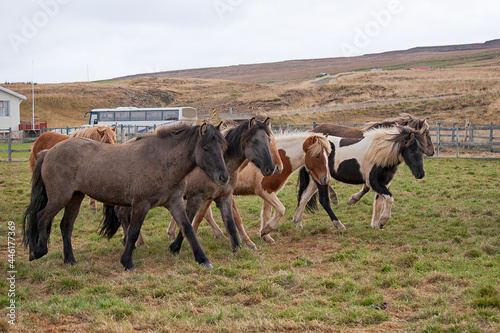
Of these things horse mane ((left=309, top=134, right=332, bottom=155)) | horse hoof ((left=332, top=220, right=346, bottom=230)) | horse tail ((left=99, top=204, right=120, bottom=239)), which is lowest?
horse hoof ((left=332, top=220, right=346, bottom=230))

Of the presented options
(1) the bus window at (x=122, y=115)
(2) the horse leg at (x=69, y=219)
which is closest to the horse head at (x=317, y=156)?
(2) the horse leg at (x=69, y=219)

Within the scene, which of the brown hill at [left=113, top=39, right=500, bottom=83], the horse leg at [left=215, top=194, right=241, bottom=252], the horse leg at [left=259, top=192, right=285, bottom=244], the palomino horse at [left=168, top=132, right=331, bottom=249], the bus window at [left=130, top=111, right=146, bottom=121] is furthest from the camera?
the brown hill at [left=113, top=39, right=500, bottom=83]

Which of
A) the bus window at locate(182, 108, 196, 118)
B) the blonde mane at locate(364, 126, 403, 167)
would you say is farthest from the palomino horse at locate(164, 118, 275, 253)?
the bus window at locate(182, 108, 196, 118)

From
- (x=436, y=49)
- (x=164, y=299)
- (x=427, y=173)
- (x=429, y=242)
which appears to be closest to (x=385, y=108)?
(x=427, y=173)

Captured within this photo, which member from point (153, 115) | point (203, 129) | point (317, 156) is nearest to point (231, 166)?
point (203, 129)

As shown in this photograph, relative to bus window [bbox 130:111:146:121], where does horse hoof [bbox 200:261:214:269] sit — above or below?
below

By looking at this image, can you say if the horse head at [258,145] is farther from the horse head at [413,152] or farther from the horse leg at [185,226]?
the horse head at [413,152]

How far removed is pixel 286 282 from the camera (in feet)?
17.6

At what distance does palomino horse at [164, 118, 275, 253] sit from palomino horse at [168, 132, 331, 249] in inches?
27.2

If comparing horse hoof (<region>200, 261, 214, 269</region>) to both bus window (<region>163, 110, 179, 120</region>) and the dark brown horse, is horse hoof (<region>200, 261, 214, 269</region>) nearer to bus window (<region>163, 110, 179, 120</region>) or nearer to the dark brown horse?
the dark brown horse

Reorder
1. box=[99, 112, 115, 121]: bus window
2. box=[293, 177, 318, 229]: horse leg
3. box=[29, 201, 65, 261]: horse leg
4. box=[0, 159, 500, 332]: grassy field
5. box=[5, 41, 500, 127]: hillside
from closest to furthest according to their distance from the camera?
box=[0, 159, 500, 332]: grassy field < box=[29, 201, 65, 261]: horse leg < box=[293, 177, 318, 229]: horse leg < box=[99, 112, 115, 121]: bus window < box=[5, 41, 500, 127]: hillside

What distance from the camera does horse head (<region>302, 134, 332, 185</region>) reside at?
8.09m

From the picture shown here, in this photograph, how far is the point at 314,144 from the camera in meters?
8.13

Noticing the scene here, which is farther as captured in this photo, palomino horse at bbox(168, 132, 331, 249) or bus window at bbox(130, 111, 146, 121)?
bus window at bbox(130, 111, 146, 121)
